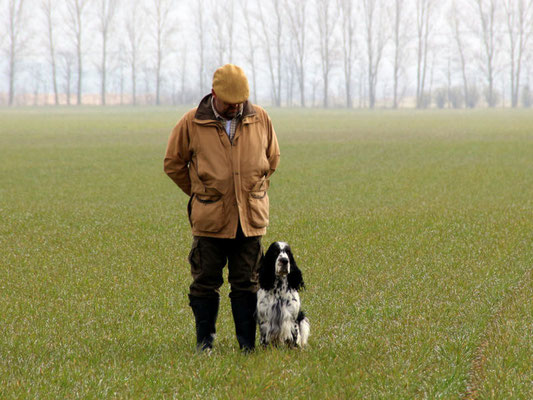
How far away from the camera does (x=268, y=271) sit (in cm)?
578

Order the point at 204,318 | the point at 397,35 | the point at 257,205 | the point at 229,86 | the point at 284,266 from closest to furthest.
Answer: the point at 229,86 < the point at 284,266 < the point at 257,205 < the point at 204,318 < the point at 397,35

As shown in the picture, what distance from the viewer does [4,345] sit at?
6.41 m

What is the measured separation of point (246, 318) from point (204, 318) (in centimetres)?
38

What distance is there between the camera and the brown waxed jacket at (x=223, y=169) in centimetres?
569

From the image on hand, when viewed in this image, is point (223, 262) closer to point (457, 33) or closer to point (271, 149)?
point (271, 149)

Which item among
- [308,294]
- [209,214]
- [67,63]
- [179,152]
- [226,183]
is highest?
[67,63]

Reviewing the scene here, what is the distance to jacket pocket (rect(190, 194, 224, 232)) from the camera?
18.7 feet

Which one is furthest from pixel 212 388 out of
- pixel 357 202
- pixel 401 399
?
pixel 357 202

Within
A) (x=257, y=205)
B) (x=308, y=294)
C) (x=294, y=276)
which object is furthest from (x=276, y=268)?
(x=308, y=294)

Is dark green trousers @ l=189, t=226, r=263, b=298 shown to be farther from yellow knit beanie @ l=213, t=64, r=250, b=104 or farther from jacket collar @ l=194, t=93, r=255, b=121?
yellow knit beanie @ l=213, t=64, r=250, b=104

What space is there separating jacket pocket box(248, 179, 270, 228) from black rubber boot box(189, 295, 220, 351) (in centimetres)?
85

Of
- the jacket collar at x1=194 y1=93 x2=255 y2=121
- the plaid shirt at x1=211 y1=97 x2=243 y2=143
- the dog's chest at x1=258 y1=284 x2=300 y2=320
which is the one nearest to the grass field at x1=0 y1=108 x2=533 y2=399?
the dog's chest at x1=258 y1=284 x2=300 y2=320

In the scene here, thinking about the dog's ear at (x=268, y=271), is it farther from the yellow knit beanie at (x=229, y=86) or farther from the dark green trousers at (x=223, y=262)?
the yellow knit beanie at (x=229, y=86)

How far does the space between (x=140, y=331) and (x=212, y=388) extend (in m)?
1.90
